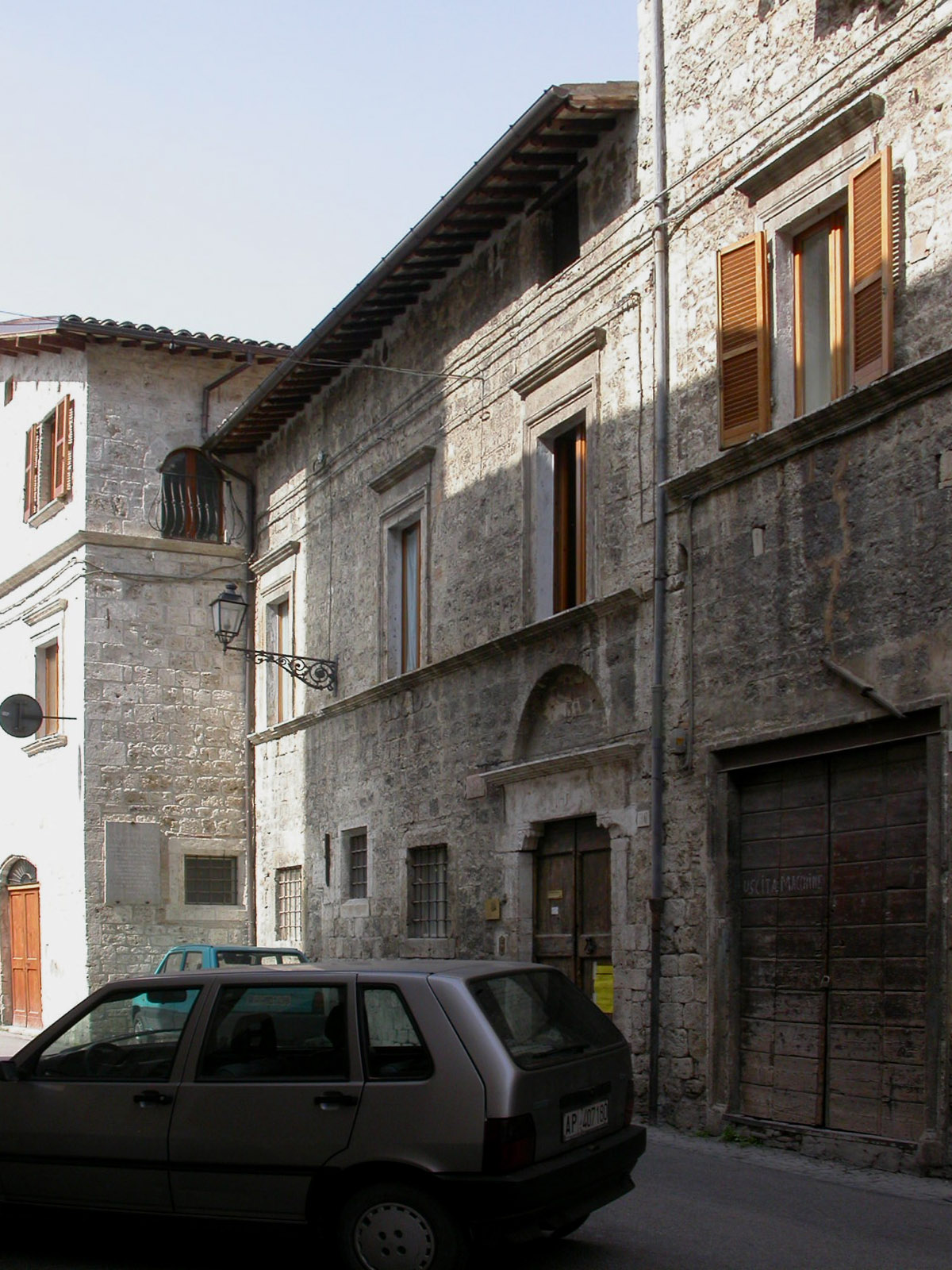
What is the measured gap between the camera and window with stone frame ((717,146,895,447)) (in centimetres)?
940

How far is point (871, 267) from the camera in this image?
31.0 ft

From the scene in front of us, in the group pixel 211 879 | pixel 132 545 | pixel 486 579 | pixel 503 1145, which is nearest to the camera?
pixel 503 1145

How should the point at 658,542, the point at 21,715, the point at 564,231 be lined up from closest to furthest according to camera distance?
1. the point at 658,542
2. the point at 564,231
3. the point at 21,715

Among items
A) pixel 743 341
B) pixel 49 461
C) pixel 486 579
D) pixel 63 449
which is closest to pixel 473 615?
pixel 486 579

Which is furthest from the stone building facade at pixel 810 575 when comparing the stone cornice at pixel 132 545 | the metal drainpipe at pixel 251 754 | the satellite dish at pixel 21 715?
the satellite dish at pixel 21 715

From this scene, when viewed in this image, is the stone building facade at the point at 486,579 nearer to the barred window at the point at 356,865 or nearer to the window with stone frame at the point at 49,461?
the barred window at the point at 356,865

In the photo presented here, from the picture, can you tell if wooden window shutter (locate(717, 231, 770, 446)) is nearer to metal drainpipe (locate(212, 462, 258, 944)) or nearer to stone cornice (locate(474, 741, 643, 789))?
stone cornice (locate(474, 741, 643, 789))

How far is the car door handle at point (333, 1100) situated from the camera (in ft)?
19.2

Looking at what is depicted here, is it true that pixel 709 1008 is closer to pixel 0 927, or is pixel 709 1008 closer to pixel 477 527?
pixel 477 527

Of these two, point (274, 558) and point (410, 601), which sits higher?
point (274, 558)

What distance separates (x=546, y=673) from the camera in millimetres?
12914

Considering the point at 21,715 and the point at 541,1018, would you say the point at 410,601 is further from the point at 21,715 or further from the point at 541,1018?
the point at 541,1018

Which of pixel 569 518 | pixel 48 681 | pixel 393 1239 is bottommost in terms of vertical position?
pixel 393 1239

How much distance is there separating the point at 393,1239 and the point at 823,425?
235 inches
